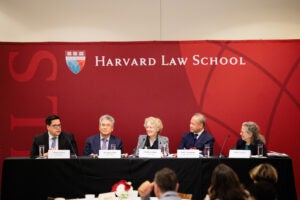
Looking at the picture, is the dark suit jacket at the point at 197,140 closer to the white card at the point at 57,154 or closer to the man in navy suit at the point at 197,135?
the man in navy suit at the point at 197,135

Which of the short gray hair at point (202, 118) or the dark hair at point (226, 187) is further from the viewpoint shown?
the short gray hair at point (202, 118)

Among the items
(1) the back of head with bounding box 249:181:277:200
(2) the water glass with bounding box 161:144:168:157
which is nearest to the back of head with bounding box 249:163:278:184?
(1) the back of head with bounding box 249:181:277:200

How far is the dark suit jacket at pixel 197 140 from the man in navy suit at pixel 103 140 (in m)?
0.81

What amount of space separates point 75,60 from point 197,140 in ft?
6.38

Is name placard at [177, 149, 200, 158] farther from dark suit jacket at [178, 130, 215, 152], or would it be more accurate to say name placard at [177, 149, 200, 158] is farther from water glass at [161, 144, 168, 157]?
dark suit jacket at [178, 130, 215, 152]

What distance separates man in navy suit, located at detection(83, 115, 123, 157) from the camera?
557 centimetres

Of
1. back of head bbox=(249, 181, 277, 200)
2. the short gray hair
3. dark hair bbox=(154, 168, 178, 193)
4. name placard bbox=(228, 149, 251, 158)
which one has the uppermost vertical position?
the short gray hair

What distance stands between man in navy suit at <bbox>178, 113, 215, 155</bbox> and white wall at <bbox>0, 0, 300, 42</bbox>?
4.05 ft

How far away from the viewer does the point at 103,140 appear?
5.66 m

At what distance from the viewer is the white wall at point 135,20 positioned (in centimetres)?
634

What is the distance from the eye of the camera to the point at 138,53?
6281mm

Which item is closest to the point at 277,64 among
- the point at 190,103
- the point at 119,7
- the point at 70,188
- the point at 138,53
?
the point at 190,103

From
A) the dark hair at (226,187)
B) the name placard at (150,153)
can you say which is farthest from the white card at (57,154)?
the dark hair at (226,187)

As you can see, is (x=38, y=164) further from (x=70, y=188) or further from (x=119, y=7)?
(x=119, y=7)
